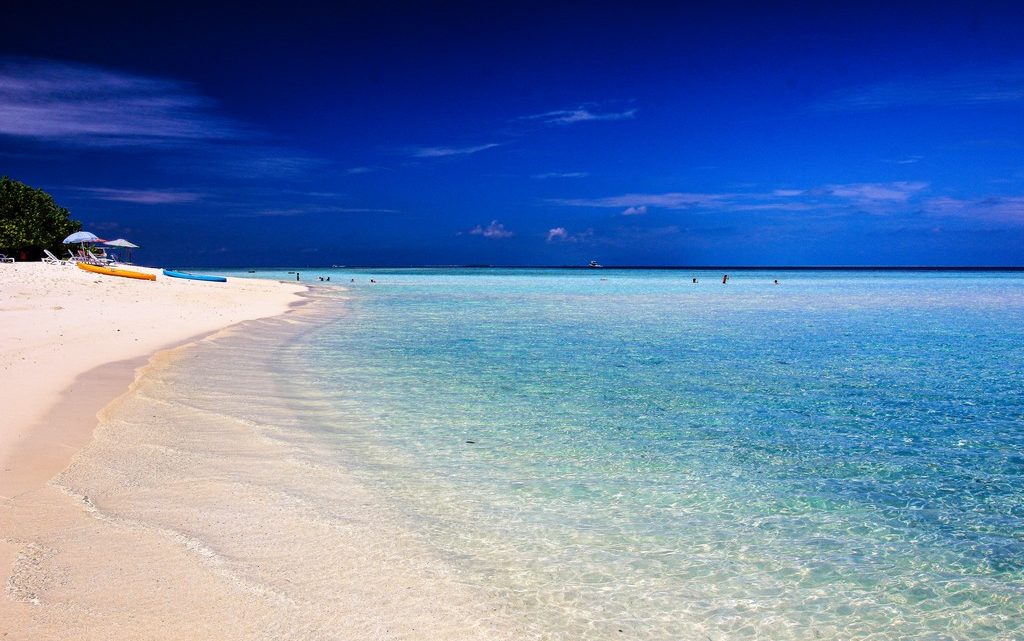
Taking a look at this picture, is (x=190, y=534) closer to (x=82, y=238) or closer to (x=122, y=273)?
(x=122, y=273)

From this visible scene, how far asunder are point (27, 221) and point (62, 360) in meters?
56.1

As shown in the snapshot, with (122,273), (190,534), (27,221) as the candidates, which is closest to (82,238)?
(27,221)

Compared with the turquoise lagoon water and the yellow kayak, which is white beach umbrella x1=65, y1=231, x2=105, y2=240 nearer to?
the yellow kayak

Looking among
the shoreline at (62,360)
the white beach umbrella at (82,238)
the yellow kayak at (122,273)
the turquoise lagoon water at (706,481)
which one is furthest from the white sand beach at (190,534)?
the white beach umbrella at (82,238)

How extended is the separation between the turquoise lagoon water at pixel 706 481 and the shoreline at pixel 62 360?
8.75ft

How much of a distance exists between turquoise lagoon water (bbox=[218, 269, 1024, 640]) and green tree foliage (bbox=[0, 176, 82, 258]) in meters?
54.8

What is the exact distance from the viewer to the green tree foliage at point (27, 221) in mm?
55312

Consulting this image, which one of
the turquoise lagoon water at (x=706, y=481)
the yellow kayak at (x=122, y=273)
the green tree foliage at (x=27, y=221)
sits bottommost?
the turquoise lagoon water at (x=706, y=481)

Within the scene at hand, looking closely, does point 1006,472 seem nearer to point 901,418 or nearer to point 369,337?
point 901,418

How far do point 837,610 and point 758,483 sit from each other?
2.38 metres

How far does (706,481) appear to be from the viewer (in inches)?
264

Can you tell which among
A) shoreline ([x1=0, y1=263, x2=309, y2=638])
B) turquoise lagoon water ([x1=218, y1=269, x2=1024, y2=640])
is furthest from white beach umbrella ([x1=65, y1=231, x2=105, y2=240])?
turquoise lagoon water ([x1=218, y1=269, x2=1024, y2=640])

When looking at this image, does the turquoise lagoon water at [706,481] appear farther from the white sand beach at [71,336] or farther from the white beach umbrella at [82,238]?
the white beach umbrella at [82,238]

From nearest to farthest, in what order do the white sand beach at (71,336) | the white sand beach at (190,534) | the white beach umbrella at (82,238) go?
the white sand beach at (190,534) → the white sand beach at (71,336) → the white beach umbrella at (82,238)
